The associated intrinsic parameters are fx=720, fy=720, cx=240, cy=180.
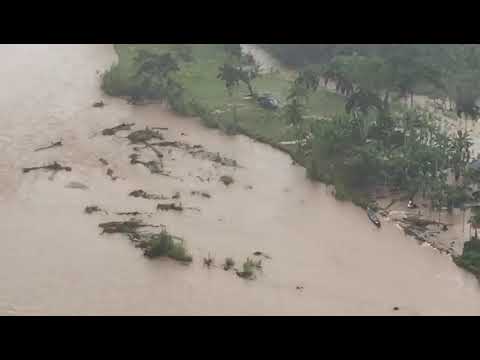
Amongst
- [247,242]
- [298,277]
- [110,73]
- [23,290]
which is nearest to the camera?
[23,290]

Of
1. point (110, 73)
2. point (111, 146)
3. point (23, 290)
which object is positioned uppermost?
point (110, 73)

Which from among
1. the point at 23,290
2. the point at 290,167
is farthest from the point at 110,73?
the point at 23,290

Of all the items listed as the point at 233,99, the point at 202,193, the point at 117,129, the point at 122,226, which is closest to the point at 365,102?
the point at 233,99

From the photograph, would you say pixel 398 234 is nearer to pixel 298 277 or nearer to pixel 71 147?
pixel 298 277

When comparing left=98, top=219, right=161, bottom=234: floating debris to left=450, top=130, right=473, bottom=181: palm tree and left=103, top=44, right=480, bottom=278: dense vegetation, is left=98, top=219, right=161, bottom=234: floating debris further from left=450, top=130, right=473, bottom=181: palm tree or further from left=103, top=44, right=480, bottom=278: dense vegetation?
left=450, top=130, right=473, bottom=181: palm tree

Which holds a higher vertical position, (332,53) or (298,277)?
(332,53)
